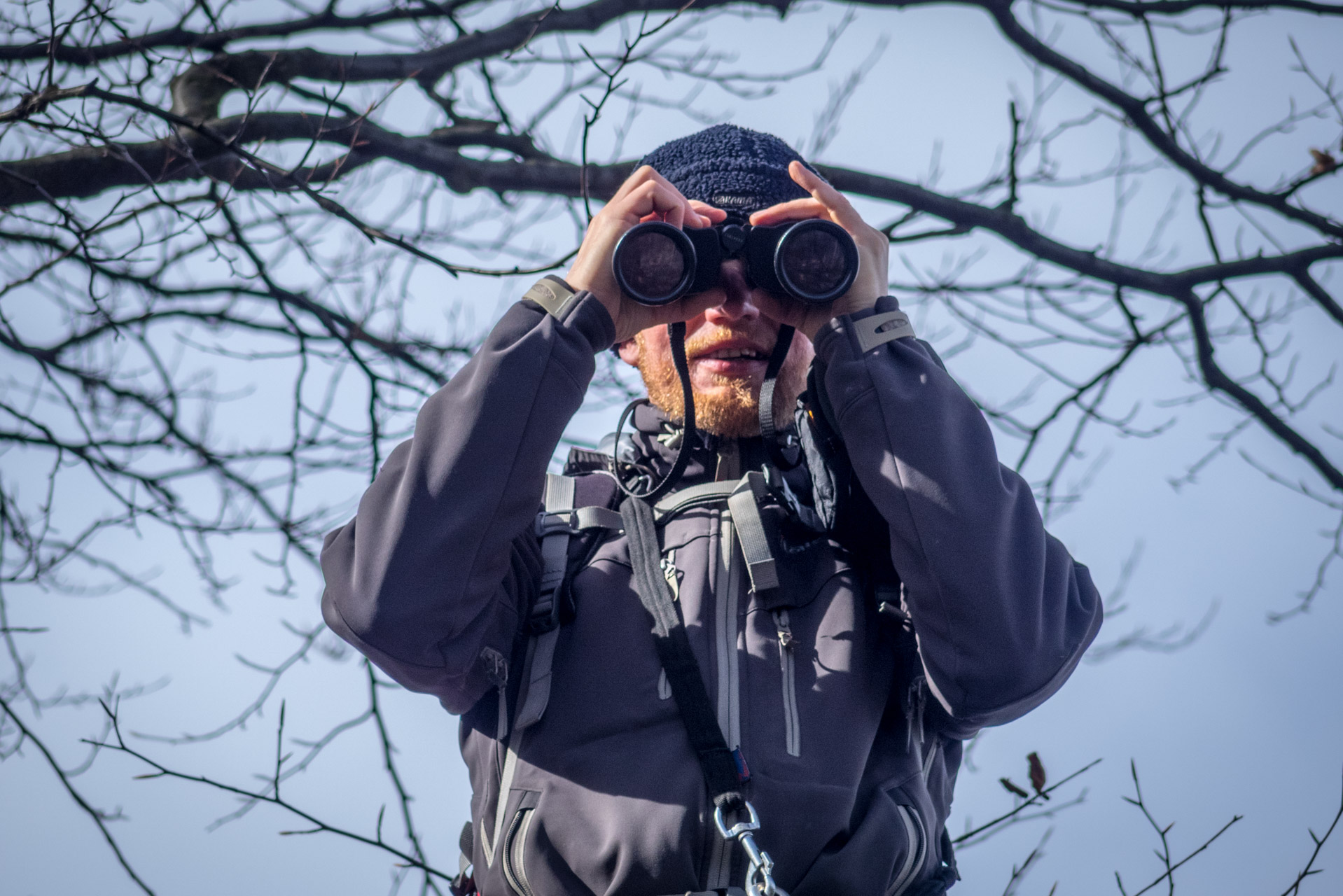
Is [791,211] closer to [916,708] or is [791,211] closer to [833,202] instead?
[833,202]

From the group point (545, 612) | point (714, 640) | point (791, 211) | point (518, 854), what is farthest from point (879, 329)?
point (518, 854)

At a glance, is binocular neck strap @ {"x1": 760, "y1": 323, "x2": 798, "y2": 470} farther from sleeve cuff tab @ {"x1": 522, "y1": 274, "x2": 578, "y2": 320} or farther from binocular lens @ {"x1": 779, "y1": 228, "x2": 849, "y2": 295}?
sleeve cuff tab @ {"x1": 522, "y1": 274, "x2": 578, "y2": 320}

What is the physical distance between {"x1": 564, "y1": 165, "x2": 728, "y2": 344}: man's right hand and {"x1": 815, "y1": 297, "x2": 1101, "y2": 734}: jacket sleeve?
0.29 metres

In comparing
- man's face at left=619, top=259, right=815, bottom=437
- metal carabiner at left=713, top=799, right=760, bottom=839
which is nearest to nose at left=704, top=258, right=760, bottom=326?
man's face at left=619, top=259, right=815, bottom=437

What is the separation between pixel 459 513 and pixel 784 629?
1.53 feet

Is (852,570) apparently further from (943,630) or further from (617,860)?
(617,860)

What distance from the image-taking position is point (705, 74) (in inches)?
115

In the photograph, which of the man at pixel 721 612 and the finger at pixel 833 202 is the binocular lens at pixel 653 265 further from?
the finger at pixel 833 202

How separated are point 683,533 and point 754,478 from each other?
0.14m

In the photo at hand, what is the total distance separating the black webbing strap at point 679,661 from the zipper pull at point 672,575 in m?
0.01

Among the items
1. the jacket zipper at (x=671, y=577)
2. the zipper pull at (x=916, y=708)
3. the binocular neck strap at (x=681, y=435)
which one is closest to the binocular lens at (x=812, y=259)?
the binocular neck strap at (x=681, y=435)

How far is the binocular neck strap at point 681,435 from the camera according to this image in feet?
5.44

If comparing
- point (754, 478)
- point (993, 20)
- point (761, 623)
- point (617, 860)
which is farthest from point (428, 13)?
point (617, 860)

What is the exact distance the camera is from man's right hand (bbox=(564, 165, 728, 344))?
1.52m
